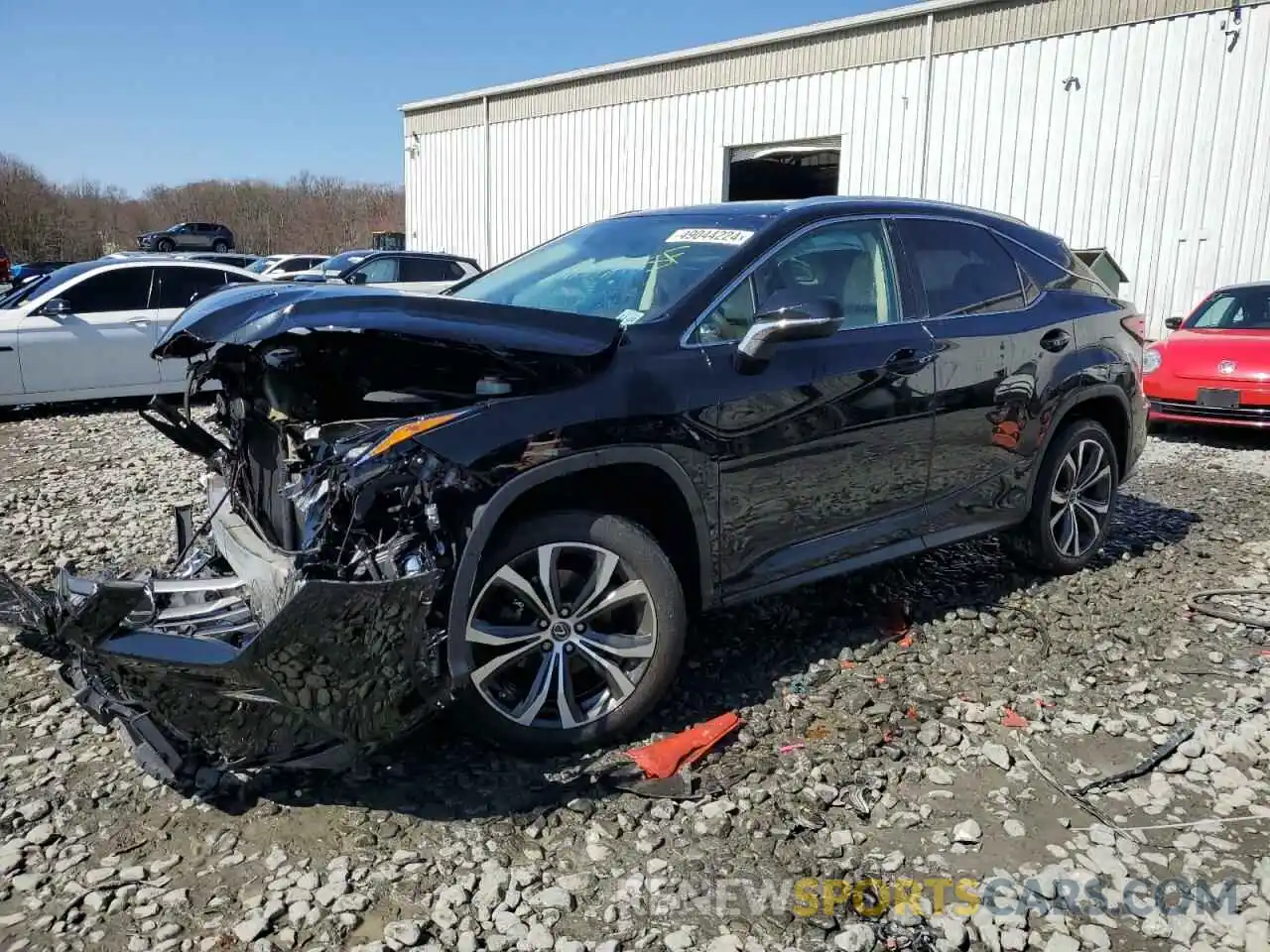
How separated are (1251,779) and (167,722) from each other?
3.41 metres

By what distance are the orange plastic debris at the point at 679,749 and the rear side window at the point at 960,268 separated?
6.69 ft

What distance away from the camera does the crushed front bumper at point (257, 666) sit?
8.19ft

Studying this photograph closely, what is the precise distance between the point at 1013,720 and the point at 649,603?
1.51 metres

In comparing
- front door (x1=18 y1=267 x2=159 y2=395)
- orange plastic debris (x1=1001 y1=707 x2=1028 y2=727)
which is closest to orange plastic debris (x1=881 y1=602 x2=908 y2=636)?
orange plastic debris (x1=1001 y1=707 x2=1028 y2=727)

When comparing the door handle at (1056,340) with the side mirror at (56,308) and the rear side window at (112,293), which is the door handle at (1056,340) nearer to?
the rear side window at (112,293)

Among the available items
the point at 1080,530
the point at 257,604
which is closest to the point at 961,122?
the point at 1080,530

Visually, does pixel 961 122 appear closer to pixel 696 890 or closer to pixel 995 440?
pixel 995 440

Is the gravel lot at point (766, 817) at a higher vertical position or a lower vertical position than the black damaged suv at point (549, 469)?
lower

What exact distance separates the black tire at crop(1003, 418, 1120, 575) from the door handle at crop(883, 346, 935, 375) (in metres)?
1.24

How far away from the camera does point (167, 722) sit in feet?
8.46

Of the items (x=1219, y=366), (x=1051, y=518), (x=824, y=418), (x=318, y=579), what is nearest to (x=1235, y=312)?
(x=1219, y=366)

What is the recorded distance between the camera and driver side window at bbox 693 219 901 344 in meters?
3.48

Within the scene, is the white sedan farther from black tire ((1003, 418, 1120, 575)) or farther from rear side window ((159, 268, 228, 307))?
black tire ((1003, 418, 1120, 575))

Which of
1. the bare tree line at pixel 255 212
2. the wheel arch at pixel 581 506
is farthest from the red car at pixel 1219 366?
the bare tree line at pixel 255 212
